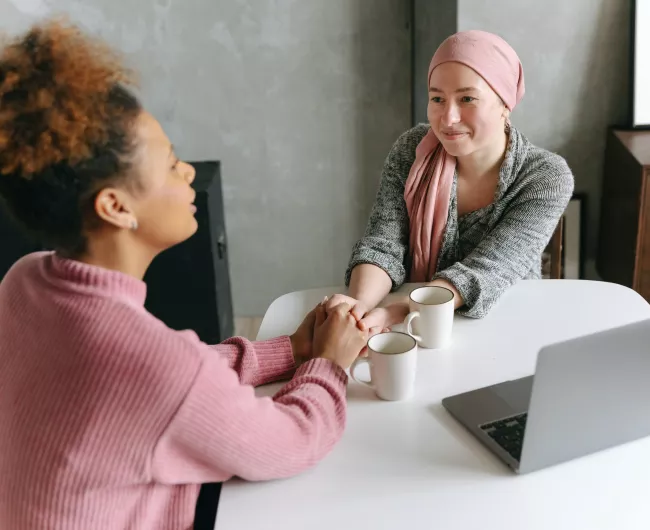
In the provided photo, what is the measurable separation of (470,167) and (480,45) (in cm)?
28

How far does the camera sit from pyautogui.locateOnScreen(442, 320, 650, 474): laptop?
835 millimetres

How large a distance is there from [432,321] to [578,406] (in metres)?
0.37

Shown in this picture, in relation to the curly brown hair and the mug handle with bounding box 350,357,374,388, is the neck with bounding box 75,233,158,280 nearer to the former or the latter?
the curly brown hair

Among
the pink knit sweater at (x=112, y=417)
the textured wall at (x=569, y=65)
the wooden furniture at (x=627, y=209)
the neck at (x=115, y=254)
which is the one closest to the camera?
the pink knit sweater at (x=112, y=417)

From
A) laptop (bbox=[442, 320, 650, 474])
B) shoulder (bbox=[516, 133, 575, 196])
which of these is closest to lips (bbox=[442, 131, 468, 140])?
shoulder (bbox=[516, 133, 575, 196])

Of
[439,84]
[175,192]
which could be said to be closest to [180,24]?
[439,84]

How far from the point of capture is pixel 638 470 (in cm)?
92

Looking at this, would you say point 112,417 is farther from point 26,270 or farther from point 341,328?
point 341,328

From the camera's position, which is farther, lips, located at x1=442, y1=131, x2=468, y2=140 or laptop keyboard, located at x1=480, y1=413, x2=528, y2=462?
lips, located at x1=442, y1=131, x2=468, y2=140

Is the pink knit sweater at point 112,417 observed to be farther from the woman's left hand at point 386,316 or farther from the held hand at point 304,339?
the woman's left hand at point 386,316

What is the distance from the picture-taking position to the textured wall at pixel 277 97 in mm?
2588

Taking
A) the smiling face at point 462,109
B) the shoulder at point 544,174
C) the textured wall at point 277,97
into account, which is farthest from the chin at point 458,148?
the textured wall at point 277,97

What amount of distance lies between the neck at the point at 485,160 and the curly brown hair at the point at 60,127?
0.94 meters

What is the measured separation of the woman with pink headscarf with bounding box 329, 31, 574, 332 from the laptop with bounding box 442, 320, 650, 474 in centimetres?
42
